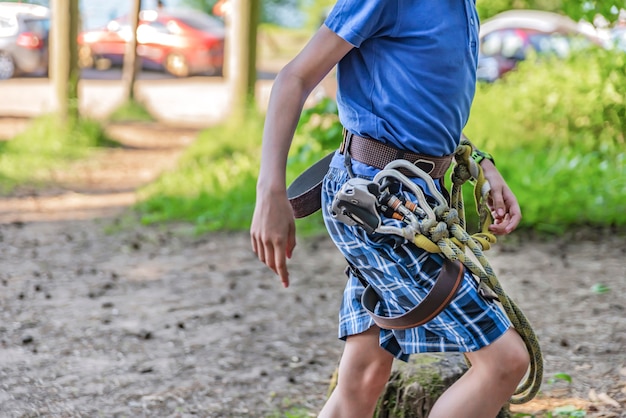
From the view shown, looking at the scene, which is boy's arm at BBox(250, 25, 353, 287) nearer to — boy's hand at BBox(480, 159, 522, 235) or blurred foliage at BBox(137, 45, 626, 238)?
boy's hand at BBox(480, 159, 522, 235)

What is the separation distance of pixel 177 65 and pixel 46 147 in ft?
43.3

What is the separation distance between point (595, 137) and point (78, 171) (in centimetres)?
530

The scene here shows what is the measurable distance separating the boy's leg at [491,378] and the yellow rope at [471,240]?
138 mm

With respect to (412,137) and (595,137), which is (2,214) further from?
(412,137)

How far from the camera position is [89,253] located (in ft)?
21.4

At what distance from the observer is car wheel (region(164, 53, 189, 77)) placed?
23219 millimetres

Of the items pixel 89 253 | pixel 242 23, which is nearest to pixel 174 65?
pixel 242 23

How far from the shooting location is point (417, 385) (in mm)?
3150

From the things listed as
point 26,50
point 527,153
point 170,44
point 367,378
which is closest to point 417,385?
→ point 367,378

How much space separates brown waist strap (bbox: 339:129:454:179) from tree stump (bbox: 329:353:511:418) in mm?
1037

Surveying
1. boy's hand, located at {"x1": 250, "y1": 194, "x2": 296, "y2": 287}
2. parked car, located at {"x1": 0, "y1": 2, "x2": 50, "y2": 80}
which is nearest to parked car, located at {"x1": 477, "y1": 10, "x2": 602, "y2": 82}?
parked car, located at {"x1": 0, "y1": 2, "x2": 50, "y2": 80}

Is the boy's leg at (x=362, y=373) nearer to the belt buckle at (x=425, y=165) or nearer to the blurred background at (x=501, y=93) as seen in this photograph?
the belt buckle at (x=425, y=165)

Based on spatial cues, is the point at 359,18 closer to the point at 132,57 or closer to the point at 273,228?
the point at 273,228

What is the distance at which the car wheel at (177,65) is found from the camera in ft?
76.2
